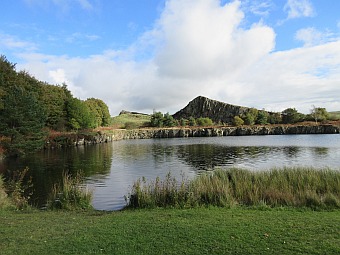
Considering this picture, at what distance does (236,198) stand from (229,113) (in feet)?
476

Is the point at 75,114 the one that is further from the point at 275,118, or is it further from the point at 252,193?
the point at 275,118

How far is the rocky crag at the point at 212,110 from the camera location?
498 ft

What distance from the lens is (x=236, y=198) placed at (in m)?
12.9

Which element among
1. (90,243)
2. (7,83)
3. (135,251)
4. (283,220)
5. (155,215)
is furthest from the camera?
(7,83)

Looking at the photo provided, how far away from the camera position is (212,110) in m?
168

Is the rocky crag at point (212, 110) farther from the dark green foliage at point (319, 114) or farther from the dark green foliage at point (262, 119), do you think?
the dark green foliage at point (319, 114)

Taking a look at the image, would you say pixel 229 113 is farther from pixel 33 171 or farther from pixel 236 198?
pixel 236 198

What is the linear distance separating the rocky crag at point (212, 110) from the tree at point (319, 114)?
137ft

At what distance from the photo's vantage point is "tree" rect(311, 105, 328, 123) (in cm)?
10194

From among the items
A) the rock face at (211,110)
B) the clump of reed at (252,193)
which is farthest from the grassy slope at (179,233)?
the rock face at (211,110)

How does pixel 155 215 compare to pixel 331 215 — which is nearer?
pixel 331 215

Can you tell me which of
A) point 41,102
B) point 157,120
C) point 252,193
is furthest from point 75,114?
point 157,120

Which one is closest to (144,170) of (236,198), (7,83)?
(236,198)

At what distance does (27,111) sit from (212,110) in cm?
13911
